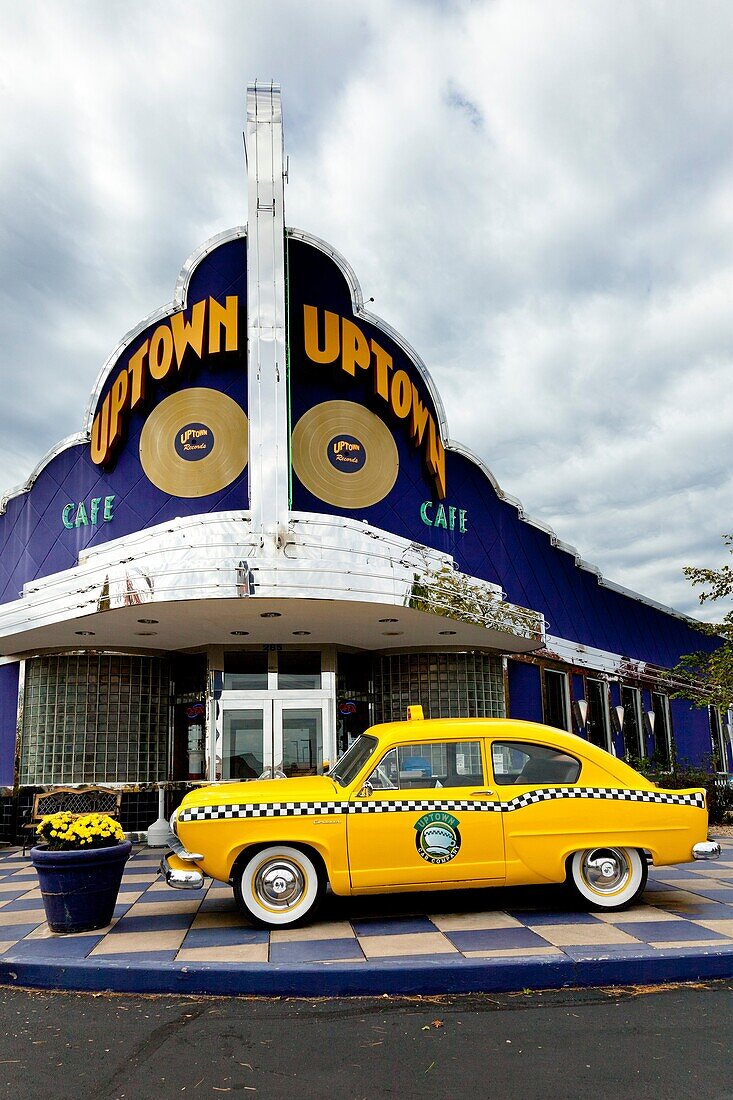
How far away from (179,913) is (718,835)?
9.30m

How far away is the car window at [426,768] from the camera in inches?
287

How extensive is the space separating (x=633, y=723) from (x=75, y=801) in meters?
14.2

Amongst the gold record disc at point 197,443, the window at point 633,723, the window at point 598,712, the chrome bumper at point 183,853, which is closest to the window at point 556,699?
the window at point 598,712

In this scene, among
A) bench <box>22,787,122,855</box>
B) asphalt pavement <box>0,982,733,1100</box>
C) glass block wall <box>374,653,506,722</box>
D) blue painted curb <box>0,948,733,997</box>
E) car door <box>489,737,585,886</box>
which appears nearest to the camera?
asphalt pavement <box>0,982,733,1100</box>

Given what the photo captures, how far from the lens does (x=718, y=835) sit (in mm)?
13500

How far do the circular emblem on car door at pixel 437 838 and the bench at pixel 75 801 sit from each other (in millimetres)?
7869

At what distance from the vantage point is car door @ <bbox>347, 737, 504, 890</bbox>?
704cm

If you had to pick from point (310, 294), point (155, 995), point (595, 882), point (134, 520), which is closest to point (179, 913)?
point (155, 995)

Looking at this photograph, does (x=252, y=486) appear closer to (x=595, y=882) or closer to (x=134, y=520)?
(x=134, y=520)

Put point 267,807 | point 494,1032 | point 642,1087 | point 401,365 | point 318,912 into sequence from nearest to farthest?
point 642,1087
point 494,1032
point 267,807
point 318,912
point 401,365

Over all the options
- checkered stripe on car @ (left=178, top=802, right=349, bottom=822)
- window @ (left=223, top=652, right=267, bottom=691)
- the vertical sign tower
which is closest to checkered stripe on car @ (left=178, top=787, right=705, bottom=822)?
checkered stripe on car @ (left=178, top=802, right=349, bottom=822)

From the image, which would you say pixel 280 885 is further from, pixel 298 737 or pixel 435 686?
pixel 435 686

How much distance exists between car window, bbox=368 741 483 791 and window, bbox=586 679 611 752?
1273 centimetres

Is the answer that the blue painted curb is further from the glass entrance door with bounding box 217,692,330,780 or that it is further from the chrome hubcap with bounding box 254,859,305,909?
the glass entrance door with bounding box 217,692,330,780
